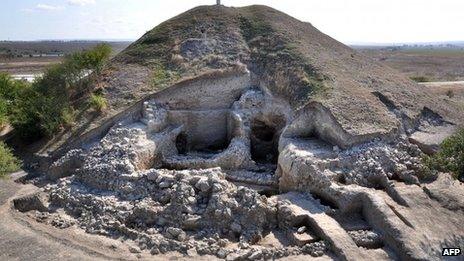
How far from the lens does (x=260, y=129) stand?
2066cm

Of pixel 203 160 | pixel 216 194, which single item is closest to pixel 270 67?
pixel 203 160

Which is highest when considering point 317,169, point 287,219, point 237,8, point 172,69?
point 237,8

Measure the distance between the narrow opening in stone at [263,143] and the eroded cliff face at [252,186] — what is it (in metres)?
0.06

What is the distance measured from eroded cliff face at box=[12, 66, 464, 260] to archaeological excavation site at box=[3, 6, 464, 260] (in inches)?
1.9

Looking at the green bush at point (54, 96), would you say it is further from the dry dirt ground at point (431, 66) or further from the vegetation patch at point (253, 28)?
the dry dirt ground at point (431, 66)

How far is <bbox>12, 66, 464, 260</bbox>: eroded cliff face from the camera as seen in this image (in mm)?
12531

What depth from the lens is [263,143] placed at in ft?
67.1

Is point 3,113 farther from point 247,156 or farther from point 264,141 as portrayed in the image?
point 264,141

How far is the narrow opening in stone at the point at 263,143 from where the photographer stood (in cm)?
2022

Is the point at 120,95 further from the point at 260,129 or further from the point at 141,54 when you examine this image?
the point at 260,129


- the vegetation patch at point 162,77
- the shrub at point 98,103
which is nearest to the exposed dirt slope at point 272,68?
the vegetation patch at point 162,77

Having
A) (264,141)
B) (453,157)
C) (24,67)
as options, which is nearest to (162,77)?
(264,141)

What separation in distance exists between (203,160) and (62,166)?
212 inches

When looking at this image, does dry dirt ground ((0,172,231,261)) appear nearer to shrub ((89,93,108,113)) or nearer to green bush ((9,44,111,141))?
green bush ((9,44,111,141))
